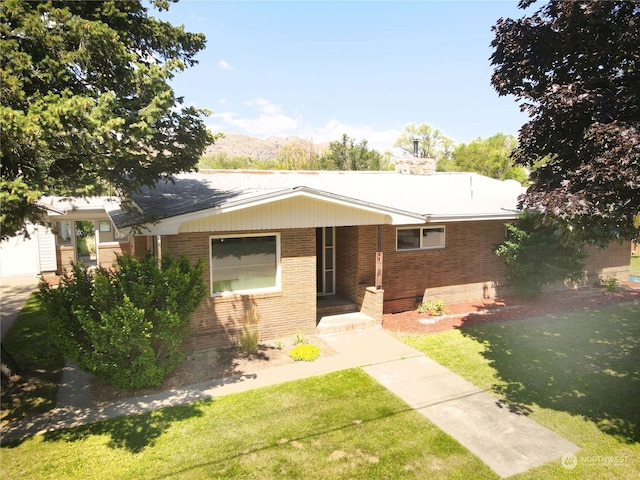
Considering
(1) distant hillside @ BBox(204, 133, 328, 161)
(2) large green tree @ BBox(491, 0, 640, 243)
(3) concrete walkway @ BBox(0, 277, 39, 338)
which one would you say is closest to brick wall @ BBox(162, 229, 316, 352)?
(2) large green tree @ BBox(491, 0, 640, 243)

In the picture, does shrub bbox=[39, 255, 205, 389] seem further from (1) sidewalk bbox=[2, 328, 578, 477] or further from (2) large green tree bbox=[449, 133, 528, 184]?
(2) large green tree bbox=[449, 133, 528, 184]

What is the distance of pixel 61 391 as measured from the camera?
7266mm

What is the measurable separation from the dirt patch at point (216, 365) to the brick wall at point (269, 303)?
0.30m

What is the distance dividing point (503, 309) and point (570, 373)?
4.50 metres

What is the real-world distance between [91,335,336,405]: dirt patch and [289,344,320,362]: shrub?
0.11 m

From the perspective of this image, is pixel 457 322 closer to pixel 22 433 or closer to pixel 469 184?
pixel 469 184

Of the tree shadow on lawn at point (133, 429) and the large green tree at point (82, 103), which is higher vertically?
the large green tree at point (82, 103)

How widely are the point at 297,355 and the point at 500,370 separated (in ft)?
13.5

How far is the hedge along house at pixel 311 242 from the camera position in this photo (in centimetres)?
874

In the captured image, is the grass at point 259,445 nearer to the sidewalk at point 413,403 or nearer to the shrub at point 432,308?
the sidewalk at point 413,403

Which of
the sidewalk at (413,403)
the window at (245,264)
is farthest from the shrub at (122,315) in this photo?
the window at (245,264)

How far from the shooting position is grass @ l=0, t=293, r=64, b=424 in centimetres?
671

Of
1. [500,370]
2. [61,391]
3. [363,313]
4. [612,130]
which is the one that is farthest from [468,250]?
[61,391]

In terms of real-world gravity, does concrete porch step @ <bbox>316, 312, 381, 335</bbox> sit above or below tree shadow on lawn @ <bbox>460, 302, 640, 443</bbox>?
above
